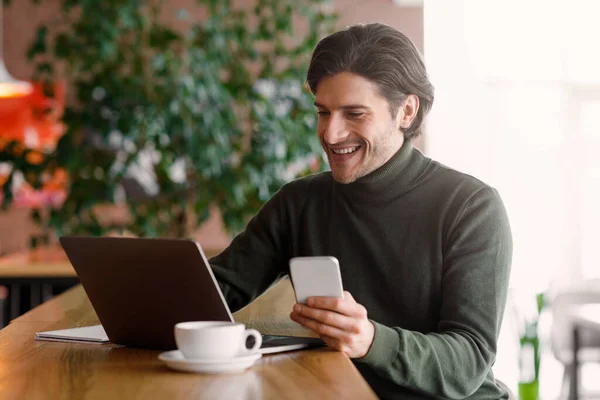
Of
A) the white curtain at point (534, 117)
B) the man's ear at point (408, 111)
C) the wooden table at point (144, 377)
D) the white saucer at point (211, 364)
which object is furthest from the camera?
the white curtain at point (534, 117)

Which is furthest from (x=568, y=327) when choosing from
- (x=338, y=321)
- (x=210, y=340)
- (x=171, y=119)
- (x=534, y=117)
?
(x=210, y=340)

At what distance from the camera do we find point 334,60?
1772mm

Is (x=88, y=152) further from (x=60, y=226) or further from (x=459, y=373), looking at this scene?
(x=459, y=373)

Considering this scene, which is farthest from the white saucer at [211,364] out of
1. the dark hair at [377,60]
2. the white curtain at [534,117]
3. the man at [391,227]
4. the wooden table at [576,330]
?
the white curtain at [534,117]

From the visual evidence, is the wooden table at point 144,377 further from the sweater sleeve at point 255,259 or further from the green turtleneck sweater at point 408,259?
the sweater sleeve at point 255,259

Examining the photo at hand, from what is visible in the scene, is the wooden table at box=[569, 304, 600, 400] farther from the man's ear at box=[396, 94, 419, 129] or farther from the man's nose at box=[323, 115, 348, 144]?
the man's nose at box=[323, 115, 348, 144]

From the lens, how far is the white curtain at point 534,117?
22.2ft

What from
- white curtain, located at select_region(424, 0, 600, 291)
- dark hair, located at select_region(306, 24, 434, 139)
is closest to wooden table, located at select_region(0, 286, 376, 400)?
dark hair, located at select_region(306, 24, 434, 139)

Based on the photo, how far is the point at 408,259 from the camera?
1.74 meters

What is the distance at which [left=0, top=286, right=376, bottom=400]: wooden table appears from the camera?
1125 mm

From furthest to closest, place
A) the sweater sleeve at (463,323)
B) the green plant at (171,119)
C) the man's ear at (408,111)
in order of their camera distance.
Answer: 1. the green plant at (171,119)
2. the man's ear at (408,111)
3. the sweater sleeve at (463,323)

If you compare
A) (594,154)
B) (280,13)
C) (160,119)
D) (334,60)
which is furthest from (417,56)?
(594,154)

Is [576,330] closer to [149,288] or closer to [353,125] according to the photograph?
[353,125]

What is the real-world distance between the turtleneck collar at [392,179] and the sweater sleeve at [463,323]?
0.51 feet
